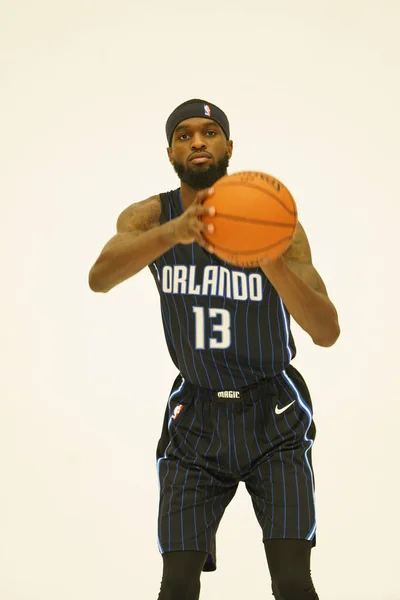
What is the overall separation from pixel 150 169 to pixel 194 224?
4028 millimetres

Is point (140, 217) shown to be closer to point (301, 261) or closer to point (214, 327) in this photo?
point (214, 327)

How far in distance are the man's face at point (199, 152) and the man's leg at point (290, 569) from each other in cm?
124

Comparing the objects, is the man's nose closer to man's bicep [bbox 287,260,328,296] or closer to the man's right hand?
man's bicep [bbox 287,260,328,296]

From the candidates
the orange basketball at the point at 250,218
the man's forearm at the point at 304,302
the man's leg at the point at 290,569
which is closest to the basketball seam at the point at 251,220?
the orange basketball at the point at 250,218

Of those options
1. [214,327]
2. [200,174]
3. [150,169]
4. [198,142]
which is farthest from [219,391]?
[150,169]

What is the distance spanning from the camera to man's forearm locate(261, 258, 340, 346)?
8.37ft

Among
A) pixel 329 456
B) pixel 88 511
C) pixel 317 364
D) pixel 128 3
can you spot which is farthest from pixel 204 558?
pixel 128 3

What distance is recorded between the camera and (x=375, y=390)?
230 inches

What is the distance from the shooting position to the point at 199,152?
9.78 feet

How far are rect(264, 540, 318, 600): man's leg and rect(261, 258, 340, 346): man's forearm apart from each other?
0.65 metres

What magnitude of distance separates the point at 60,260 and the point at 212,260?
11.3ft

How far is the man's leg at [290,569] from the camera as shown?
8.62ft

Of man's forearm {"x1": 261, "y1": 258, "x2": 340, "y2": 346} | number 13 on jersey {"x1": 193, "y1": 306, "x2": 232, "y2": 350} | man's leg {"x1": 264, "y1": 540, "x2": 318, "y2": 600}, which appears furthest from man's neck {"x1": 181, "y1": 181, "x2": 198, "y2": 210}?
man's leg {"x1": 264, "y1": 540, "x2": 318, "y2": 600}

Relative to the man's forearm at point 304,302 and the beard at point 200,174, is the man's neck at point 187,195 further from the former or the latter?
the man's forearm at point 304,302
